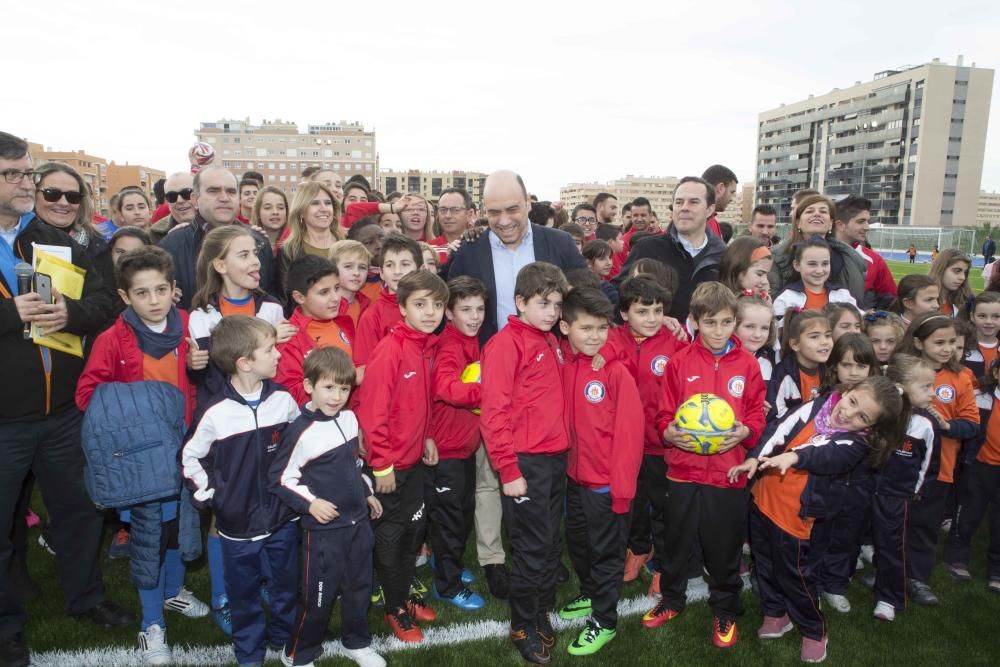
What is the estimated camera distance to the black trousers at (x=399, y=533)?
3.55 metres

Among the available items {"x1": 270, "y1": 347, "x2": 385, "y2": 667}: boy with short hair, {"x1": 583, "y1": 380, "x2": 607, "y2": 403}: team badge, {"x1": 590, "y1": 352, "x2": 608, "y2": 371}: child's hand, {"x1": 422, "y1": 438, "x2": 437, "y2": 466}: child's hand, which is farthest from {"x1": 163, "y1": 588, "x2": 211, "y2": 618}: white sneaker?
{"x1": 590, "y1": 352, "x2": 608, "y2": 371}: child's hand

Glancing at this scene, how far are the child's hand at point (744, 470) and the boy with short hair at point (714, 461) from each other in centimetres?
7

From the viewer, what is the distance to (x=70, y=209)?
12.6 ft

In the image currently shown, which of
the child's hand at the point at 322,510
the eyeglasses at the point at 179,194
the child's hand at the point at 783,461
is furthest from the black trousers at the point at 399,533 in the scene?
the eyeglasses at the point at 179,194

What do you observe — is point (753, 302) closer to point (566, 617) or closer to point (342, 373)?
point (566, 617)

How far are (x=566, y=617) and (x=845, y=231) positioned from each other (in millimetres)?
4508

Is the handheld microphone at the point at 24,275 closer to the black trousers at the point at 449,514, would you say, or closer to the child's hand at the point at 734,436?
the black trousers at the point at 449,514

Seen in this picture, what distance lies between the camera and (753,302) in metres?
3.95

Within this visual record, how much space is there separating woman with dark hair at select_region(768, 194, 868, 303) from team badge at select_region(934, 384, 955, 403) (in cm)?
121

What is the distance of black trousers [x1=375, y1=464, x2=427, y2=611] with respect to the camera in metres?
3.55

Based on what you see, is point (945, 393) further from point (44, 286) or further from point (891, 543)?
point (44, 286)

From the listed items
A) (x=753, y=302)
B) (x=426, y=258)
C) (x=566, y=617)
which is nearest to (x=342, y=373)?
(x=426, y=258)

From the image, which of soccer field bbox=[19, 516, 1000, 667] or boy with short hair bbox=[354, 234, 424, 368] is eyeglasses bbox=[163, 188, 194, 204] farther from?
soccer field bbox=[19, 516, 1000, 667]

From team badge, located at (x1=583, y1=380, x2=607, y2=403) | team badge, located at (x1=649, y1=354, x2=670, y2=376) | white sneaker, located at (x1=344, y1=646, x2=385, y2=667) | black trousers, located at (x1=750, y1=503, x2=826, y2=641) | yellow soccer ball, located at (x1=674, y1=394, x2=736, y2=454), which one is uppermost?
team badge, located at (x1=649, y1=354, x2=670, y2=376)
